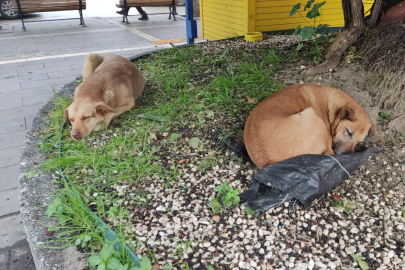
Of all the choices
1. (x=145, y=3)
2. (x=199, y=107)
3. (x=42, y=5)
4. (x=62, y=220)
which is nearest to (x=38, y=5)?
(x=42, y=5)

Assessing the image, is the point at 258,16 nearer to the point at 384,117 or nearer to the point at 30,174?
the point at 384,117

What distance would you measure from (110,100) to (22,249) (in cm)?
188

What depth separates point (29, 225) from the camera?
249cm

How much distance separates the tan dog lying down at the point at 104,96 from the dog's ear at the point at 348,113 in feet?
8.32

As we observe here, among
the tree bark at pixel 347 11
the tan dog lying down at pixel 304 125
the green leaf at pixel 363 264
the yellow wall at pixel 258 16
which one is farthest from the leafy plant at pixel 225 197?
the yellow wall at pixel 258 16

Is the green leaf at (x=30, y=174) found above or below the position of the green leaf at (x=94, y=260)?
above

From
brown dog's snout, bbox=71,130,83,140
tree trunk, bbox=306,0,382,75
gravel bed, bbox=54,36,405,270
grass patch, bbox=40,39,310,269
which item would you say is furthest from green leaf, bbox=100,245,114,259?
tree trunk, bbox=306,0,382,75

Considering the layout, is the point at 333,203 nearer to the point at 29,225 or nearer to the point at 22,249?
A: the point at 29,225

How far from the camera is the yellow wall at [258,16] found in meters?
7.15

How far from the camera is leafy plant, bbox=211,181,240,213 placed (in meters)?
2.61

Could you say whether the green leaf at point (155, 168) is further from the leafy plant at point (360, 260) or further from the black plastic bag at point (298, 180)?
the leafy plant at point (360, 260)

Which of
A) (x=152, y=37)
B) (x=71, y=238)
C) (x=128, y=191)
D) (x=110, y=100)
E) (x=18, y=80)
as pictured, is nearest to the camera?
(x=71, y=238)

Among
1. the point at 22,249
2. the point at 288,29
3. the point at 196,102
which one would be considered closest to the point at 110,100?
the point at 196,102

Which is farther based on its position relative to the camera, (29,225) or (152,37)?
(152,37)
